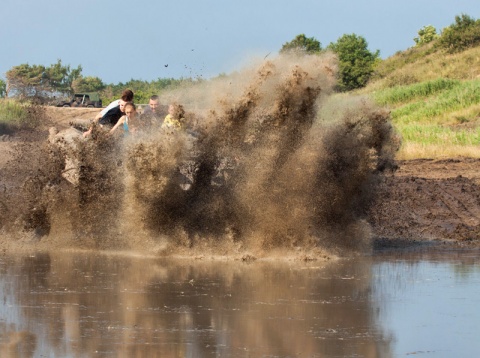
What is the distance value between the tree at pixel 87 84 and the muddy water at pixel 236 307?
58.0 metres

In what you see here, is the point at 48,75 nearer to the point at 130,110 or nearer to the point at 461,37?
the point at 461,37

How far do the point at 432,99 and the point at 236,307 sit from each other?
37833mm

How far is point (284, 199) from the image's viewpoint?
12.7m

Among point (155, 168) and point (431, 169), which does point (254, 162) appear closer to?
Answer: point (155, 168)

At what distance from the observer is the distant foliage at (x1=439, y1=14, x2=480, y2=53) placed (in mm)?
65175

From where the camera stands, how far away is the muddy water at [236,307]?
726 centimetres

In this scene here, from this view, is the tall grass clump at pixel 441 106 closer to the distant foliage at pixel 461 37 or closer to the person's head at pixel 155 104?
the distant foliage at pixel 461 37

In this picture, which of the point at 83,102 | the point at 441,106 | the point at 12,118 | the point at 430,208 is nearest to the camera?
the point at 430,208

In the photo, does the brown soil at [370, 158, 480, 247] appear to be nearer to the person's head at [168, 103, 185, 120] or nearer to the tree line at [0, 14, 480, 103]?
the person's head at [168, 103, 185, 120]

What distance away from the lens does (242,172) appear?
1278 cm

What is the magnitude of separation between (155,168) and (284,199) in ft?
5.31

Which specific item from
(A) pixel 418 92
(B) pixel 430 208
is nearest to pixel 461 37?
(A) pixel 418 92

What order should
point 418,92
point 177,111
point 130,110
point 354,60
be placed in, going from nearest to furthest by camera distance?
point 177,111 → point 130,110 → point 418,92 → point 354,60

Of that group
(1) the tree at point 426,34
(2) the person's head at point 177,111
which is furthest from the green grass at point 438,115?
(1) the tree at point 426,34
